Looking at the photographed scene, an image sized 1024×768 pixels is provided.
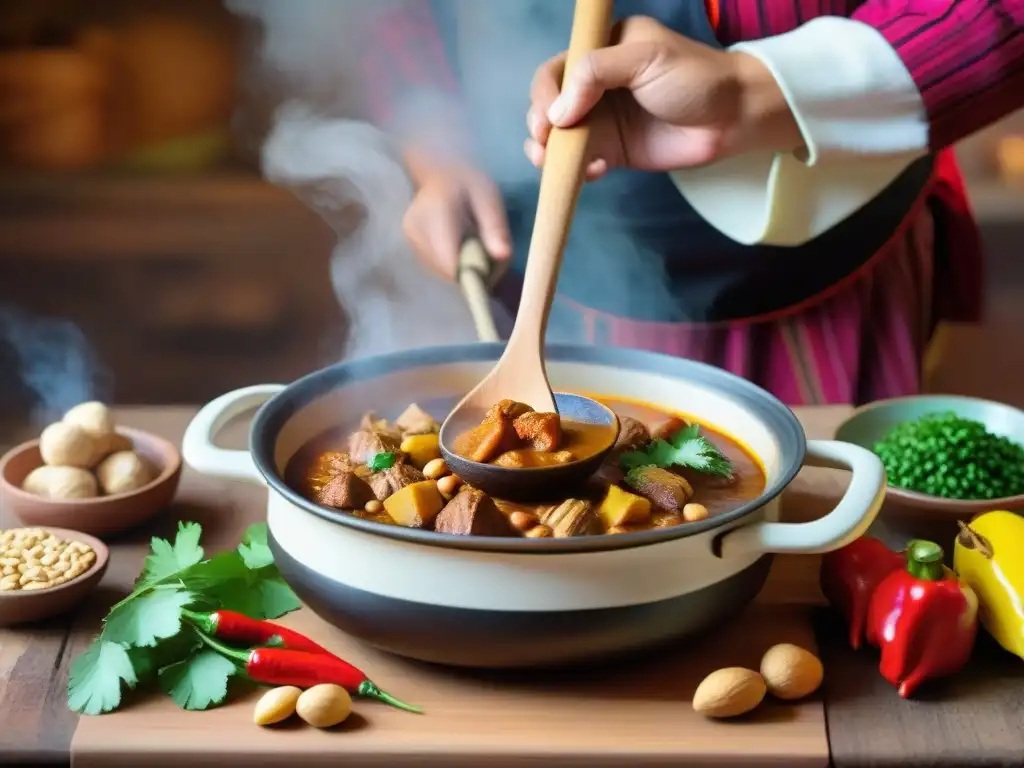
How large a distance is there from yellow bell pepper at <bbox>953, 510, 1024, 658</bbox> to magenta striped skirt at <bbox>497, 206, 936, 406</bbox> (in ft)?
2.36

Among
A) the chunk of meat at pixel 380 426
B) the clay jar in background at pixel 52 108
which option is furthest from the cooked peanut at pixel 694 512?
the clay jar in background at pixel 52 108

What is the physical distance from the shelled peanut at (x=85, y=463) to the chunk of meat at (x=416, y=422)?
0.33 metres

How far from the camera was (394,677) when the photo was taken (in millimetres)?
1029

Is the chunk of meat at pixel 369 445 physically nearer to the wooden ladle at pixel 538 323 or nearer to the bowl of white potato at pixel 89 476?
the wooden ladle at pixel 538 323

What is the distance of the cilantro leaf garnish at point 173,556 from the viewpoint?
114 cm

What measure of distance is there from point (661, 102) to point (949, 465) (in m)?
0.60

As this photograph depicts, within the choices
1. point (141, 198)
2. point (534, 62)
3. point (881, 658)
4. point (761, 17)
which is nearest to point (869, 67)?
point (761, 17)

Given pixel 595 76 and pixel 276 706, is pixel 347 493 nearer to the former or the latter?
pixel 276 706

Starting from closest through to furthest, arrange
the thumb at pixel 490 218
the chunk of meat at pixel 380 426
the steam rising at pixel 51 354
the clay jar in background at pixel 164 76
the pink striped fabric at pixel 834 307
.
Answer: the chunk of meat at pixel 380 426 < the thumb at pixel 490 218 < the pink striped fabric at pixel 834 307 < the clay jar in background at pixel 164 76 < the steam rising at pixel 51 354

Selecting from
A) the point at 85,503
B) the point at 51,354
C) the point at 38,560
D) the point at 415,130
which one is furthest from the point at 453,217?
the point at 51,354

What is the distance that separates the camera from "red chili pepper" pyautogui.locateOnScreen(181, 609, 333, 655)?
1.03 meters

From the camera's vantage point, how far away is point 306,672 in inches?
38.9

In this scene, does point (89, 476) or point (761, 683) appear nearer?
point (761, 683)

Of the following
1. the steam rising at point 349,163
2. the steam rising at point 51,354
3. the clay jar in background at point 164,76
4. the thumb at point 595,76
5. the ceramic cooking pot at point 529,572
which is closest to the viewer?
the ceramic cooking pot at point 529,572
